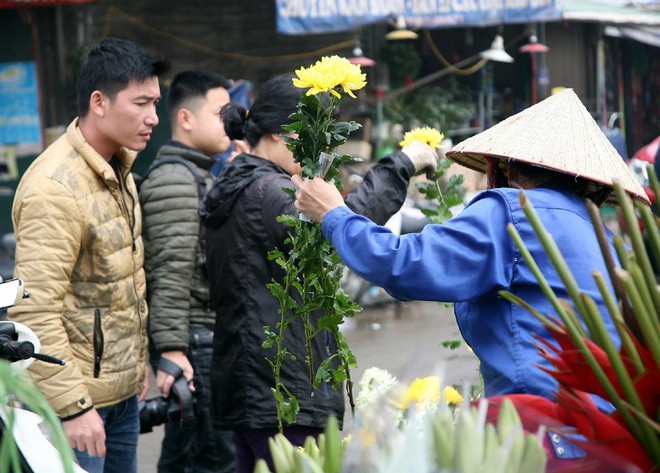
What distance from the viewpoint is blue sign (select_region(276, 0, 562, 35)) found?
1038 cm

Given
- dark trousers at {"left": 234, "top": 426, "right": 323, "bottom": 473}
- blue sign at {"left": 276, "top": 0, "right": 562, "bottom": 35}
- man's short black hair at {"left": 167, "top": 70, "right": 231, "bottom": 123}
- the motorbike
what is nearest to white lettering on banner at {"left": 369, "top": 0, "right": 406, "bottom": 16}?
blue sign at {"left": 276, "top": 0, "right": 562, "bottom": 35}

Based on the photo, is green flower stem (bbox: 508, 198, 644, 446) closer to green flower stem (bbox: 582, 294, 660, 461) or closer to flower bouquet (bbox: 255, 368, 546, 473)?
green flower stem (bbox: 582, 294, 660, 461)

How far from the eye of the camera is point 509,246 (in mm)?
2270

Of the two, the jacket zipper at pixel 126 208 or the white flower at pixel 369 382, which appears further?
the jacket zipper at pixel 126 208

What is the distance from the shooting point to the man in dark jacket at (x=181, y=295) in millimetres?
3861

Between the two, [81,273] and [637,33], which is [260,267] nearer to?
[81,273]

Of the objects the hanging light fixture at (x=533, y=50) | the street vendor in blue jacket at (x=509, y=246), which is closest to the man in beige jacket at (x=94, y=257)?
the street vendor in blue jacket at (x=509, y=246)

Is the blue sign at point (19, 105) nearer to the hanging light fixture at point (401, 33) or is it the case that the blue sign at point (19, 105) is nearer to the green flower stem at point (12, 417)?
the hanging light fixture at point (401, 33)

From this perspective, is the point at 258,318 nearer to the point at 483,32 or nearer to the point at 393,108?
the point at 393,108

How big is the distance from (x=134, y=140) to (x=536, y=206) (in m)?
1.65

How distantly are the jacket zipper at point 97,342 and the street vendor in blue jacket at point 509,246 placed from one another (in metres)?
1.15

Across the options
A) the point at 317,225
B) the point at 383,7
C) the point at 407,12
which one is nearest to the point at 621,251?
the point at 317,225

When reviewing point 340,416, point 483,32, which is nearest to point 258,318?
point 340,416

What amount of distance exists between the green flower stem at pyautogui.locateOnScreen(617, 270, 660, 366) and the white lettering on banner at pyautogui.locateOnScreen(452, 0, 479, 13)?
10.1m
